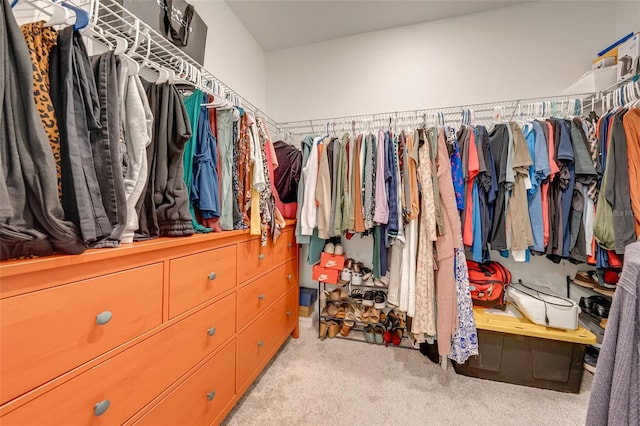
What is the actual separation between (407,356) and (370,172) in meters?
1.46

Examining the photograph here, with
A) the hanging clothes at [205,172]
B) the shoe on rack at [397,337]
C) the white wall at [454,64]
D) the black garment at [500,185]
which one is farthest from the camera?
the shoe on rack at [397,337]

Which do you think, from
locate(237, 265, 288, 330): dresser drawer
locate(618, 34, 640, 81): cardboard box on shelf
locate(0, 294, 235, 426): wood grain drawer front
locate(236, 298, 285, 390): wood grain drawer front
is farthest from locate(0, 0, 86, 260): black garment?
locate(618, 34, 640, 81): cardboard box on shelf

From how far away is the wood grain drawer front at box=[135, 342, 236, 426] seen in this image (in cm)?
87

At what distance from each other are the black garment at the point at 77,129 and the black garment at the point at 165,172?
23 centimetres

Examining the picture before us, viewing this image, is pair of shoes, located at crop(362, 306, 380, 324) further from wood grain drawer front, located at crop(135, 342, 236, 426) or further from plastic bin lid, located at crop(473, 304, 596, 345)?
wood grain drawer front, located at crop(135, 342, 236, 426)

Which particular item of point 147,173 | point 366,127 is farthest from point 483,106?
point 147,173

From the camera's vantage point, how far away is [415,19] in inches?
82.0

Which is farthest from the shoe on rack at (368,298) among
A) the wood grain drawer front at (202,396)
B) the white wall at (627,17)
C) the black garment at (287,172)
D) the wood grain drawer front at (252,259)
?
the white wall at (627,17)

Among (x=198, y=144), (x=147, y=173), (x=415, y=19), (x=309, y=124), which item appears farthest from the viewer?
(x=309, y=124)

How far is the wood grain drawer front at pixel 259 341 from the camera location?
1287mm

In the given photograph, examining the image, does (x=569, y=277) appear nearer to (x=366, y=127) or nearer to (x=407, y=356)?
(x=407, y=356)

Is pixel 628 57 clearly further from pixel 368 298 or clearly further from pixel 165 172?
pixel 165 172

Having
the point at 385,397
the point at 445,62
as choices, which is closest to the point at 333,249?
the point at 385,397

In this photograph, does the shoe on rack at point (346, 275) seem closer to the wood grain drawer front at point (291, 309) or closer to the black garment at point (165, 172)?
the wood grain drawer front at point (291, 309)
